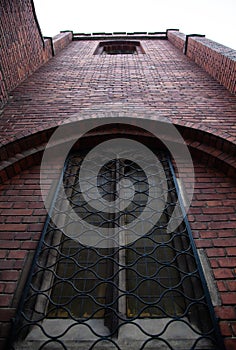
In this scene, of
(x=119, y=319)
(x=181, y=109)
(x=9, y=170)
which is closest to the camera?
(x=119, y=319)

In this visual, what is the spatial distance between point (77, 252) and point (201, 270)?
99 centimetres

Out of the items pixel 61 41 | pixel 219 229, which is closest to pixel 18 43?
pixel 61 41

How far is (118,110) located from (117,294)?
2289 mm

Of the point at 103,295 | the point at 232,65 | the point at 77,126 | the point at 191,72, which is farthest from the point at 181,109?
the point at 103,295

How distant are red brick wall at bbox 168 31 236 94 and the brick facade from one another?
0.02m

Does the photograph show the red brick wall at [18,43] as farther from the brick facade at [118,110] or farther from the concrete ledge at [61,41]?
the concrete ledge at [61,41]

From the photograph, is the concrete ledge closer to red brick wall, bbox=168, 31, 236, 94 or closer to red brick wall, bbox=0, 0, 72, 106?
red brick wall, bbox=0, 0, 72, 106

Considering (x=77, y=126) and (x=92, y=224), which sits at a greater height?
(x=77, y=126)

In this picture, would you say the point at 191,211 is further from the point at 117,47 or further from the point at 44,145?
the point at 117,47

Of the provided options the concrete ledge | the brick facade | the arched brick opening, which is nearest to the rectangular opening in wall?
the concrete ledge

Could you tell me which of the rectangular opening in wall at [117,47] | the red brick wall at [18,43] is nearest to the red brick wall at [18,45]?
the red brick wall at [18,43]

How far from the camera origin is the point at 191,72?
4.76 metres

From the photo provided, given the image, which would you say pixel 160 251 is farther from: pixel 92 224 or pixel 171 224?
pixel 92 224

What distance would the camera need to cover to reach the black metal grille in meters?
1.65
